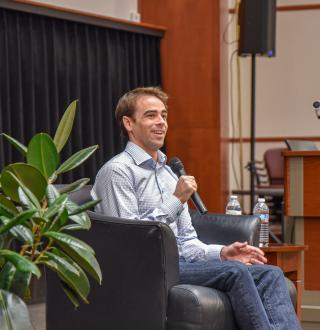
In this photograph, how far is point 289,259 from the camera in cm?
375

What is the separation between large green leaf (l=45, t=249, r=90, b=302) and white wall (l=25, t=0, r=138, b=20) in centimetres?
504

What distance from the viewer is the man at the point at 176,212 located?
3.01m

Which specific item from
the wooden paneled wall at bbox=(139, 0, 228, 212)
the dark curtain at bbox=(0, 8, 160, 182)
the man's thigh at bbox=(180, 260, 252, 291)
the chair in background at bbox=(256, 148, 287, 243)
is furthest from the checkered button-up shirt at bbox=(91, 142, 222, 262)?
the chair in background at bbox=(256, 148, 287, 243)

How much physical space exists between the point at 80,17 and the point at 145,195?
11.1 feet

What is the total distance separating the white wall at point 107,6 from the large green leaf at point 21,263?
16.9 feet

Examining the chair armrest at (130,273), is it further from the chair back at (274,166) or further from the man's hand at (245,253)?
the chair back at (274,166)

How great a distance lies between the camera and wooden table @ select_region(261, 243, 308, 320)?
3.66 metres

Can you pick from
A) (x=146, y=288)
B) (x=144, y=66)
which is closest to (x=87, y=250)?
(x=146, y=288)

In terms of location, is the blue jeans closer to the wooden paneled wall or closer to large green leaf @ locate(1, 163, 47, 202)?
large green leaf @ locate(1, 163, 47, 202)

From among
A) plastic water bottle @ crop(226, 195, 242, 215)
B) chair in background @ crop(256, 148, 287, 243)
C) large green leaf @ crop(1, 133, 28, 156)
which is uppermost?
large green leaf @ crop(1, 133, 28, 156)

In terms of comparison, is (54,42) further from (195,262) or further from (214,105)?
(195,262)

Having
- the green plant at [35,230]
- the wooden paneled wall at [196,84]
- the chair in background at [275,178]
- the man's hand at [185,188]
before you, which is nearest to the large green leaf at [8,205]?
the green plant at [35,230]

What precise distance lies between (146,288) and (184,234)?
55 centimetres

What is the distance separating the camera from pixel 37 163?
176cm
